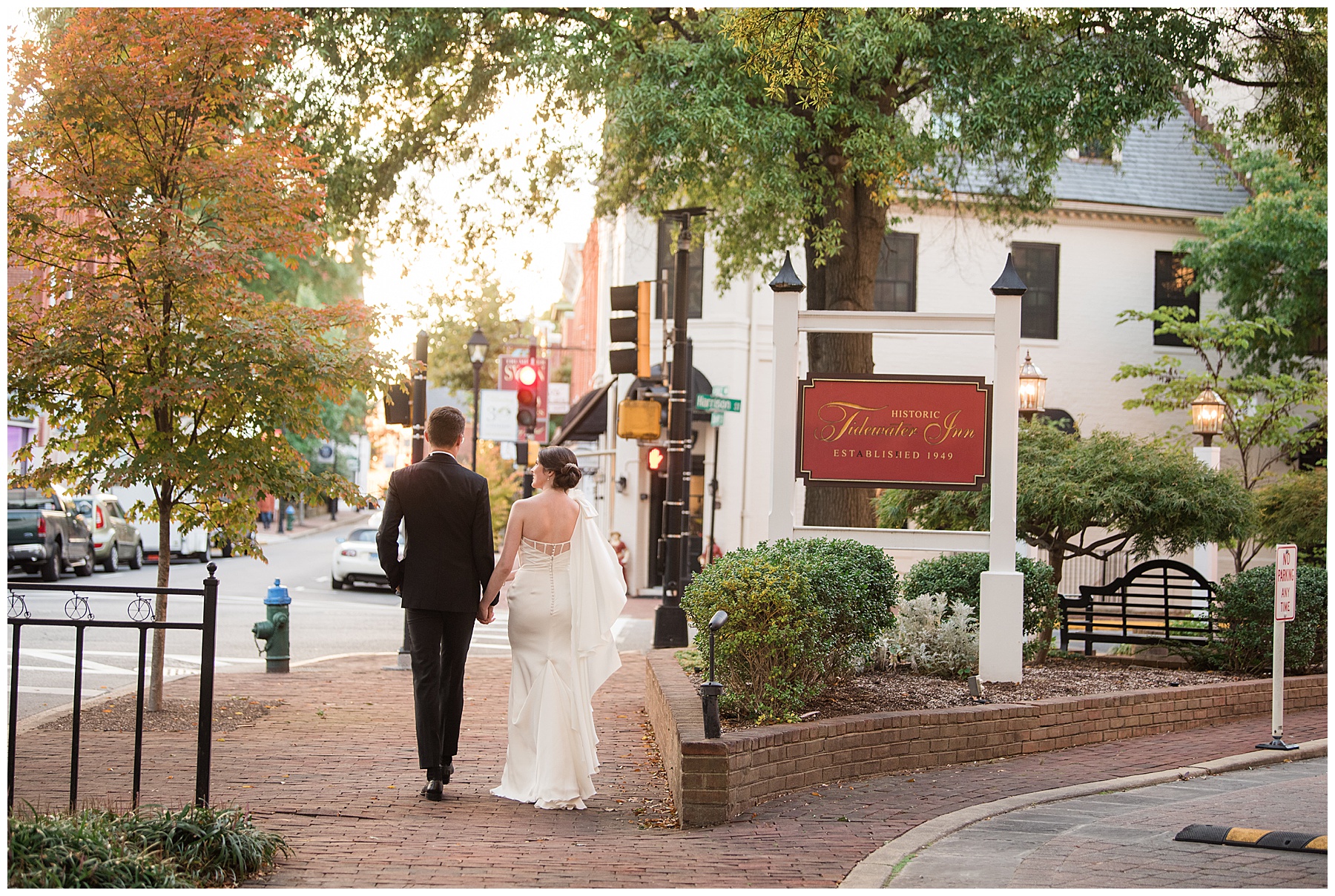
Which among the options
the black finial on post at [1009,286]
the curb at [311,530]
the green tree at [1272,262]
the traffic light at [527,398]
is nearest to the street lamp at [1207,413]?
the green tree at [1272,262]

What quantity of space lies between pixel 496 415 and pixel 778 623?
22.8 metres

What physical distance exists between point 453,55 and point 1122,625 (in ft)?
30.5

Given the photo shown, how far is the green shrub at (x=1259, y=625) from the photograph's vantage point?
38.3 feet

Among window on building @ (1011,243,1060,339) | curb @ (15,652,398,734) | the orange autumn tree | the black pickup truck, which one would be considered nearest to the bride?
curb @ (15,652,398,734)

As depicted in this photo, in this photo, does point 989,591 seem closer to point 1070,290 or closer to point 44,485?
point 44,485

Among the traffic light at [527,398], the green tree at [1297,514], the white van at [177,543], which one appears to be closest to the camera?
the green tree at [1297,514]

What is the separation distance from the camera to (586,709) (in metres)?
7.08

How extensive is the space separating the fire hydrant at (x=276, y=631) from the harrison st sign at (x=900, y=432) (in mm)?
5877

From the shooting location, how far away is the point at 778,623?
25.1ft

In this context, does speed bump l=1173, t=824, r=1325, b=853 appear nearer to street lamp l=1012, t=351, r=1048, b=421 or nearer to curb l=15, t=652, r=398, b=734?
curb l=15, t=652, r=398, b=734

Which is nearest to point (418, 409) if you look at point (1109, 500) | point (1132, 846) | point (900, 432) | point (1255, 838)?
point (900, 432)

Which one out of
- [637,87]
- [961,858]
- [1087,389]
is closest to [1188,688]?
[961,858]

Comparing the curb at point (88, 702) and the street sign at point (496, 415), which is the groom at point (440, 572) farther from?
the street sign at point (496, 415)

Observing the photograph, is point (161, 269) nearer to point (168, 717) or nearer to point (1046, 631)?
point (168, 717)
